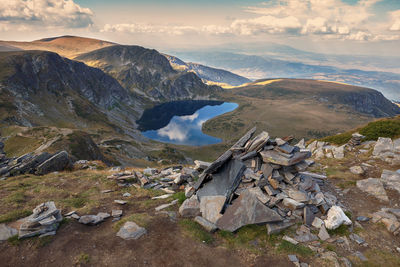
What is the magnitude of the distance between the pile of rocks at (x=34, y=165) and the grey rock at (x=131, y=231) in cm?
2257

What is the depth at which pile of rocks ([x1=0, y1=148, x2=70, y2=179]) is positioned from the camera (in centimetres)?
2804

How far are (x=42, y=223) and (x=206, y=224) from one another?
11.1 meters

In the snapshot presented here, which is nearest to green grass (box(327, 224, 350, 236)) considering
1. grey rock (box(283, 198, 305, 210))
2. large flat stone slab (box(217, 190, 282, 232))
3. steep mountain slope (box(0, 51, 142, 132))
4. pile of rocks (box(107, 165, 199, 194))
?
grey rock (box(283, 198, 305, 210))

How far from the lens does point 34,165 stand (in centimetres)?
3027

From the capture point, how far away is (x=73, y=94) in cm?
17575

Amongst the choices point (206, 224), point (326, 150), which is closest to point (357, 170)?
point (326, 150)

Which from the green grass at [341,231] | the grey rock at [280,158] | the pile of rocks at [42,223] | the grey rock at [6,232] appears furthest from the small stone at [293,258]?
the grey rock at [6,232]

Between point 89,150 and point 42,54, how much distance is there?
6492 inches

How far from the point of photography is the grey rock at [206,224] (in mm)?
15117

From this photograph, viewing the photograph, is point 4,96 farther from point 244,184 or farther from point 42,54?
point 244,184

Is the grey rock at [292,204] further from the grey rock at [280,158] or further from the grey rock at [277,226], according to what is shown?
the grey rock at [280,158]

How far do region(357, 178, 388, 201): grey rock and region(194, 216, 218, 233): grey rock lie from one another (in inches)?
653

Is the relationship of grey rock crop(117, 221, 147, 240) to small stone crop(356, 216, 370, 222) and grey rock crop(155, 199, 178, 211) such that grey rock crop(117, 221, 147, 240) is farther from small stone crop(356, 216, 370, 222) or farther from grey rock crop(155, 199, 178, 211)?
small stone crop(356, 216, 370, 222)

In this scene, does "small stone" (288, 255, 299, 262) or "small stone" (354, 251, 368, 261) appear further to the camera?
"small stone" (354, 251, 368, 261)
